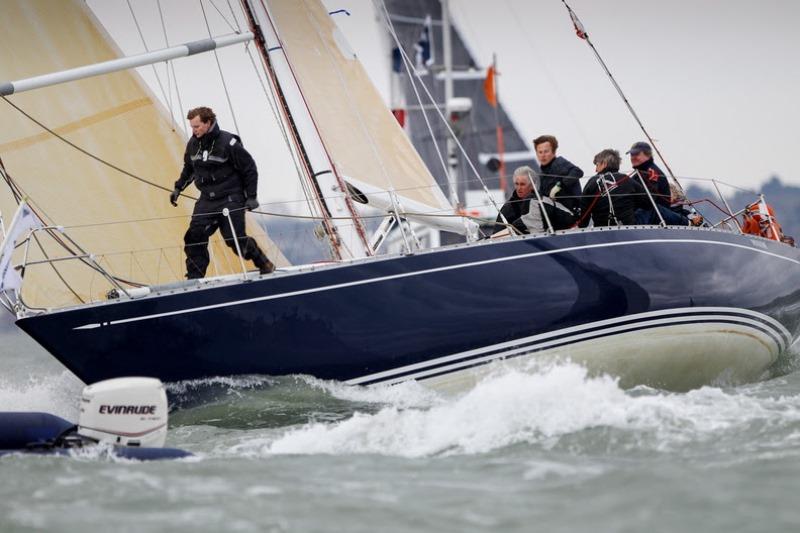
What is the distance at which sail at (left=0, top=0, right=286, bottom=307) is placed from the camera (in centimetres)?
940

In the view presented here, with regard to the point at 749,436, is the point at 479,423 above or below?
above

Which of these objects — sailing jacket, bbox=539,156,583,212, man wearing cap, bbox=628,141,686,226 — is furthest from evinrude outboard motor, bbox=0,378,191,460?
man wearing cap, bbox=628,141,686,226

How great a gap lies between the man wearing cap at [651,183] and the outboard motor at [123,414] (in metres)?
4.38

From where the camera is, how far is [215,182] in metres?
8.52

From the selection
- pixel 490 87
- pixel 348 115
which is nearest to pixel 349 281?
pixel 348 115

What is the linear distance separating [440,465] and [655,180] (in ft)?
14.0

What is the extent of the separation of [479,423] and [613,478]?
1.32 m

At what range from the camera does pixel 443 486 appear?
212 inches

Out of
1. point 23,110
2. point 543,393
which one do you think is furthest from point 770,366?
point 23,110

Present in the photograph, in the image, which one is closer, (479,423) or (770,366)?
(479,423)

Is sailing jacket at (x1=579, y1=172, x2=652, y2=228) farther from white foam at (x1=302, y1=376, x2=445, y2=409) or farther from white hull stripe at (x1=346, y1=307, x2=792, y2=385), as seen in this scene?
white foam at (x1=302, y1=376, x2=445, y2=409)

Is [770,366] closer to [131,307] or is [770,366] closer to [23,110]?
[131,307]

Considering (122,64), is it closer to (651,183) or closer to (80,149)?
(80,149)

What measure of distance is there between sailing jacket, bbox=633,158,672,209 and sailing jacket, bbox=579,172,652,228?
28cm
